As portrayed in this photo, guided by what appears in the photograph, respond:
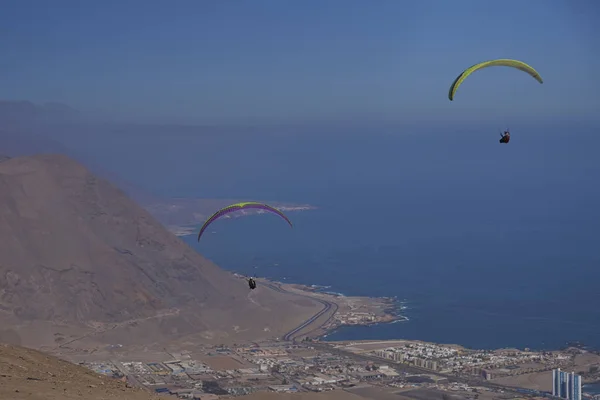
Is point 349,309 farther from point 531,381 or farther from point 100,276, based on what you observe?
point 531,381

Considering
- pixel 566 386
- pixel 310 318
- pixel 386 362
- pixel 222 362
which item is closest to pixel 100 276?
pixel 222 362

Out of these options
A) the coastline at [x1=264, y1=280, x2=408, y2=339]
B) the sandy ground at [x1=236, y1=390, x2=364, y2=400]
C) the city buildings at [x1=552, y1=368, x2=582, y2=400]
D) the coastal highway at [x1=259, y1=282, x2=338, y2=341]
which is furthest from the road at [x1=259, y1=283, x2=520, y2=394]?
the sandy ground at [x1=236, y1=390, x2=364, y2=400]

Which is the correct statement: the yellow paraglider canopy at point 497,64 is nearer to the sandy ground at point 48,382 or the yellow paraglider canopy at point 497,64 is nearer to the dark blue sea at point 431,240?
the sandy ground at point 48,382

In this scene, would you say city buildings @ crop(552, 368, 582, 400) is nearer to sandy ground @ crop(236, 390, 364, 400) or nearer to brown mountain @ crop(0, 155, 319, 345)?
sandy ground @ crop(236, 390, 364, 400)

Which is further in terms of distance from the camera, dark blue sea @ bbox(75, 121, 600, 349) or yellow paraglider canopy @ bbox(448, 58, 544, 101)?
dark blue sea @ bbox(75, 121, 600, 349)

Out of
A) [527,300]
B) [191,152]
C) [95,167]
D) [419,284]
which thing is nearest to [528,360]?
[527,300]
